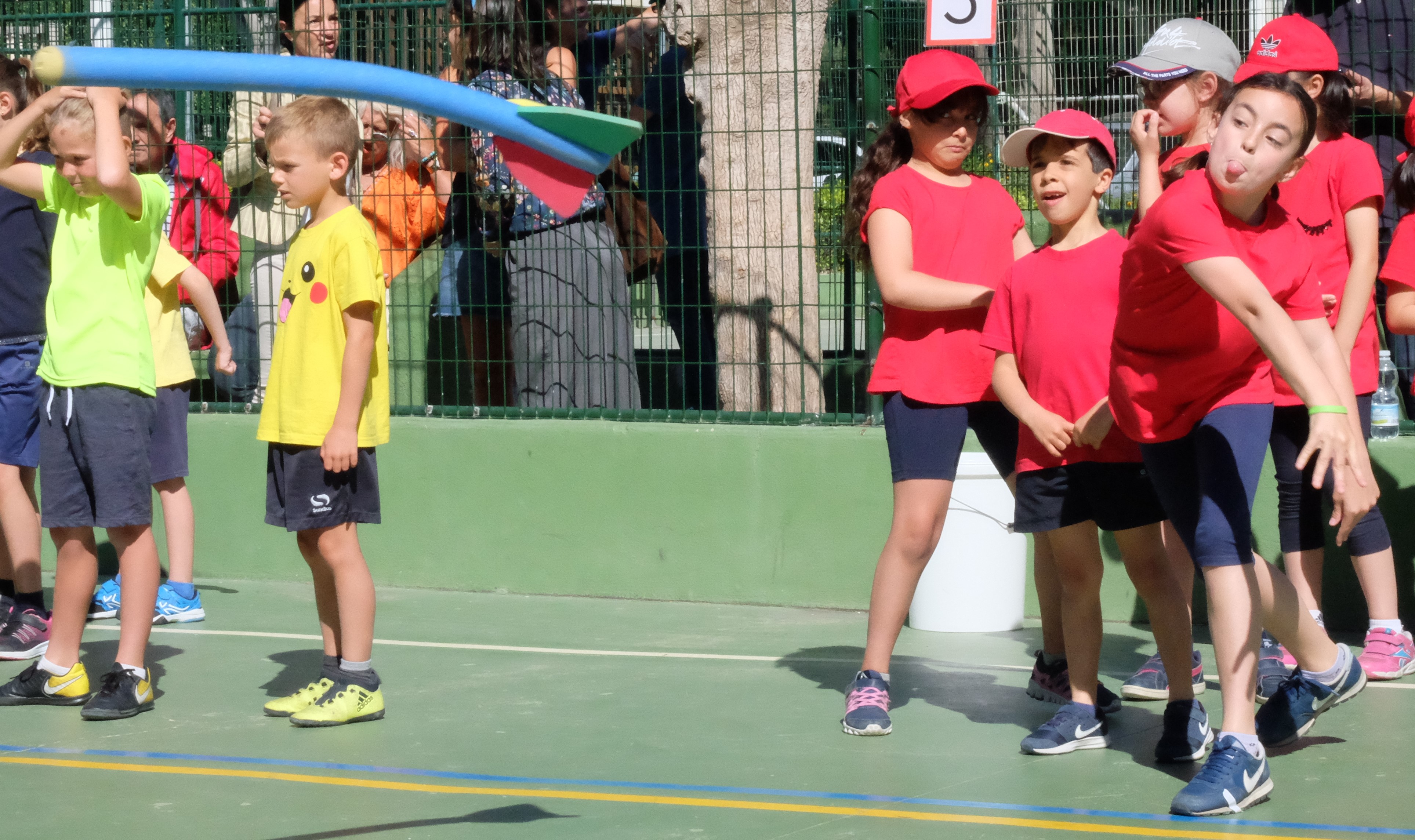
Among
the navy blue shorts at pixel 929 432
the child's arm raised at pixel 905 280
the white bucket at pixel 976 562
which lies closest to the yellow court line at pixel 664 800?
the navy blue shorts at pixel 929 432

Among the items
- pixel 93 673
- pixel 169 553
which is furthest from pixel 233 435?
pixel 93 673

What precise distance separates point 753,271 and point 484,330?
1.37m

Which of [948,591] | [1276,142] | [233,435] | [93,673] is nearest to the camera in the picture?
[1276,142]

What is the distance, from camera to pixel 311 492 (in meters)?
4.84

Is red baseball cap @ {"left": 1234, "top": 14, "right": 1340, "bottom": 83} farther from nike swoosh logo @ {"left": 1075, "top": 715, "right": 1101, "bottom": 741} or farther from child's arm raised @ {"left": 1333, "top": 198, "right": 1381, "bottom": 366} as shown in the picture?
nike swoosh logo @ {"left": 1075, "top": 715, "right": 1101, "bottom": 741}

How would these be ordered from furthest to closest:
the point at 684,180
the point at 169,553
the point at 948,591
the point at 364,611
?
1. the point at 684,180
2. the point at 169,553
3. the point at 948,591
4. the point at 364,611

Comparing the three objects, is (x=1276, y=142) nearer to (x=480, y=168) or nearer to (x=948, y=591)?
(x=948, y=591)

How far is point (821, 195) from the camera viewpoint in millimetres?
7051

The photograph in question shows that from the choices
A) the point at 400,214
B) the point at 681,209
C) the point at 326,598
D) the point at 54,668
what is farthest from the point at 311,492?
the point at 400,214

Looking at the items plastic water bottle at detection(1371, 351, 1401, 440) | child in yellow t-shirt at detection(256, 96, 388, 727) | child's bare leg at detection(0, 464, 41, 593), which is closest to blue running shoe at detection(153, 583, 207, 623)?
child's bare leg at detection(0, 464, 41, 593)

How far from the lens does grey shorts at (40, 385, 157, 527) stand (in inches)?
197

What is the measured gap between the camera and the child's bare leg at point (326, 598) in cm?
499

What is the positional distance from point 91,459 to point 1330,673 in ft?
12.0

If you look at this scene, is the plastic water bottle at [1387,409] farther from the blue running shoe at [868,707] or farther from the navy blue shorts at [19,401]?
the navy blue shorts at [19,401]
